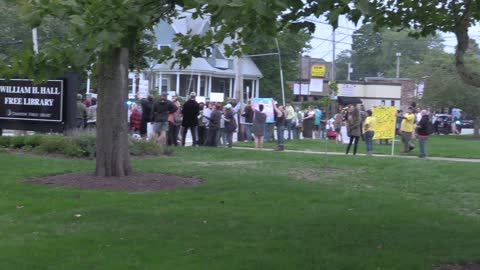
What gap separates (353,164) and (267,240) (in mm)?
9037

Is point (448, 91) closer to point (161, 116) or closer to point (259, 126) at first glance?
point (259, 126)

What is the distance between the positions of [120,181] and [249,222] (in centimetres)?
401

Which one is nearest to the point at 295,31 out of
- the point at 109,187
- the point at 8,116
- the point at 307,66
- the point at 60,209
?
the point at 60,209

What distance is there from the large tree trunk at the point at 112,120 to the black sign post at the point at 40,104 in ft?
20.8

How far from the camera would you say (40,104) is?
18750mm

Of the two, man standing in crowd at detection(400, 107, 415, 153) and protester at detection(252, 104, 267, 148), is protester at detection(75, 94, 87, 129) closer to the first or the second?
protester at detection(252, 104, 267, 148)

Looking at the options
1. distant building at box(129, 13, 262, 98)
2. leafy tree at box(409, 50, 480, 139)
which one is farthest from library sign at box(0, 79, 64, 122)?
distant building at box(129, 13, 262, 98)

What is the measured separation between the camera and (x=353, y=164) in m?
16.2

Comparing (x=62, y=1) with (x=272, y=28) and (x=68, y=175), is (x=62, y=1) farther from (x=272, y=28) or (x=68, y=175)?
(x=68, y=175)

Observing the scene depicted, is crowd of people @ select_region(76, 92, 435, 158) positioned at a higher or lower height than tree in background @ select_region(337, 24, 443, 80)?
lower

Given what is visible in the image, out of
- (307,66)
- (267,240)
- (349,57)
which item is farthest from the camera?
(349,57)

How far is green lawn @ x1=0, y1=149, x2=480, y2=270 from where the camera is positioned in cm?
672

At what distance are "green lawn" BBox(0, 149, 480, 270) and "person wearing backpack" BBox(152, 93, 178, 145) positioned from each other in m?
5.26

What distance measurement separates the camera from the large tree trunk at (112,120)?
1204cm
